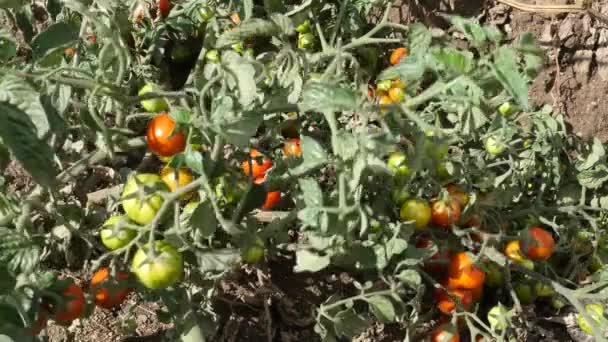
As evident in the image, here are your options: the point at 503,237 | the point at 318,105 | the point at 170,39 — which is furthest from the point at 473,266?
the point at 170,39

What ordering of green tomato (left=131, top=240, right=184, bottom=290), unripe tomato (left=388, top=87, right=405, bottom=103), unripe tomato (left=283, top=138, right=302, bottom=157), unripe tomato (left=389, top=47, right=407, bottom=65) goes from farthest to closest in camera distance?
unripe tomato (left=389, top=47, right=407, bottom=65), unripe tomato (left=388, top=87, right=405, bottom=103), unripe tomato (left=283, top=138, right=302, bottom=157), green tomato (left=131, top=240, right=184, bottom=290)

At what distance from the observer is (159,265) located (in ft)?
4.15

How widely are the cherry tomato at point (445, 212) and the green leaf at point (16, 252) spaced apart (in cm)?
105

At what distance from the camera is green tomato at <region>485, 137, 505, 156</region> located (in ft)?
5.85

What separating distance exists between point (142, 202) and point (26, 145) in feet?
1.56

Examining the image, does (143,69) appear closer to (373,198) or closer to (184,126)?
(184,126)

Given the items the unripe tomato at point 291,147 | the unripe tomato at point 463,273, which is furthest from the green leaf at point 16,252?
the unripe tomato at point 463,273

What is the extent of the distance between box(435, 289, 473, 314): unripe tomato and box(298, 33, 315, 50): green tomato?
97 centimetres

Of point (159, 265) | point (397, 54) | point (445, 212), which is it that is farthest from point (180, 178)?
point (397, 54)

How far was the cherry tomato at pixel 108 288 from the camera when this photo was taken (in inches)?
56.4

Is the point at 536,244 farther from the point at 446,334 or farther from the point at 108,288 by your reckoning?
the point at 108,288

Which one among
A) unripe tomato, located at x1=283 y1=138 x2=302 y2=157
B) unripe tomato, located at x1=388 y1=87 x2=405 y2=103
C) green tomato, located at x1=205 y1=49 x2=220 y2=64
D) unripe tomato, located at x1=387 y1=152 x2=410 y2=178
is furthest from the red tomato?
unripe tomato, located at x1=387 y1=152 x2=410 y2=178

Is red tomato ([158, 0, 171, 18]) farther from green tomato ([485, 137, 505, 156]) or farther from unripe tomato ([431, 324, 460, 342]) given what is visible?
unripe tomato ([431, 324, 460, 342])

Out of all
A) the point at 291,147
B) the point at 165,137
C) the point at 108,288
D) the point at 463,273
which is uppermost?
the point at 165,137
